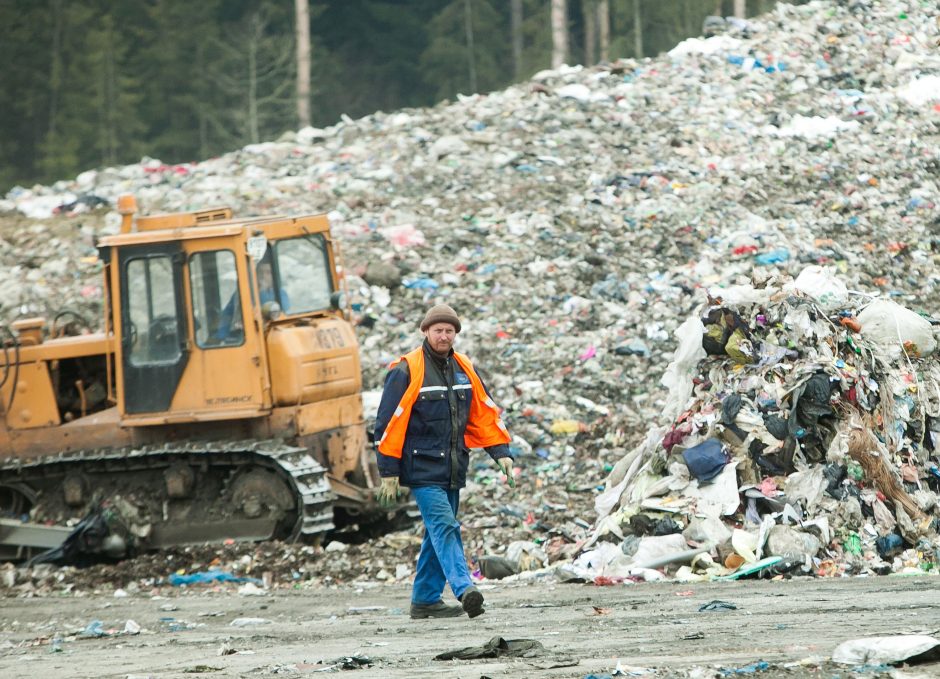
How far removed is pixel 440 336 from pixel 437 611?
1438mm

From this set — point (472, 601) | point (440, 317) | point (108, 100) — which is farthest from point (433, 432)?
point (108, 100)

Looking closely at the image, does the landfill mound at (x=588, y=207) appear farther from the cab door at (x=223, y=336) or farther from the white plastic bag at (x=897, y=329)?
the cab door at (x=223, y=336)

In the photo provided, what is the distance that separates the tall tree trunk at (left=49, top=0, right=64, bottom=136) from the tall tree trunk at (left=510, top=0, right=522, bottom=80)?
1217 cm

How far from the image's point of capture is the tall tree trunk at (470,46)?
132 ft

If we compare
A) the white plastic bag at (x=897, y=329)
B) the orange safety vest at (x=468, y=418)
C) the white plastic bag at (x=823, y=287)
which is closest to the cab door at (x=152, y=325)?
the orange safety vest at (x=468, y=418)

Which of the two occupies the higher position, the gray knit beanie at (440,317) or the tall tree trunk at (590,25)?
the tall tree trunk at (590,25)

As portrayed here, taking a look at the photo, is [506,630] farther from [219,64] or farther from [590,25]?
[590,25]

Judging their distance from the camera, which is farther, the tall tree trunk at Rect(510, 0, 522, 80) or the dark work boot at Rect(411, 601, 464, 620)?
the tall tree trunk at Rect(510, 0, 522, 80)

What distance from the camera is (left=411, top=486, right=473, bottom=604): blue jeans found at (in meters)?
6.96

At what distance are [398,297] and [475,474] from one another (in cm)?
393

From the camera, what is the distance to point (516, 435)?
13.0m

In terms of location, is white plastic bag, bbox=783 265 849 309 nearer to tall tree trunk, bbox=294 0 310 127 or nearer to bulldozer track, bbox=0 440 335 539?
bulldozer track, bbox=0 440 335 539

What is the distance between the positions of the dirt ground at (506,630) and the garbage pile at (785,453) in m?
0.60

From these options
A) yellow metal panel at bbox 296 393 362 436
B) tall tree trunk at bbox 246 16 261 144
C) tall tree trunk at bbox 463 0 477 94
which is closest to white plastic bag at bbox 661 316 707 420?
yellow metal panel at bbox 296 393 362 436
